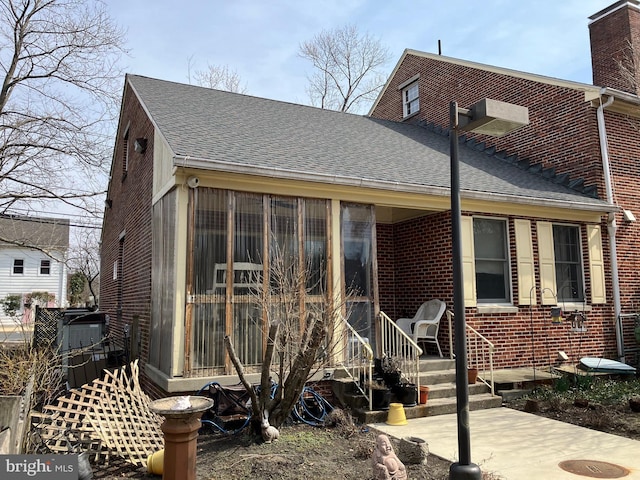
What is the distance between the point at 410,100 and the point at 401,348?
10.3 metres

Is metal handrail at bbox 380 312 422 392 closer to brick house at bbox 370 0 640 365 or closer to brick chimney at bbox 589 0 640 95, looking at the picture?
brick house at bbox 370 0 640 365

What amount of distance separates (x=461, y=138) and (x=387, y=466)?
36.4 feet

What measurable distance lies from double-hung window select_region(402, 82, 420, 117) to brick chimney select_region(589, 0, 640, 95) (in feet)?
15.8

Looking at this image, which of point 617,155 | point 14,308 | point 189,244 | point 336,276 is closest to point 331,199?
point 336,276

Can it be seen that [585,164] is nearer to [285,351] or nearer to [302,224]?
[302,224]

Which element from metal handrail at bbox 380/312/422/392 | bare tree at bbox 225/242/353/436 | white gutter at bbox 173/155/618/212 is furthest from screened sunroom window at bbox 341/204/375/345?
bare tree at bbox 225/242/353/436

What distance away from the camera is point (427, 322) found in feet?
27.6

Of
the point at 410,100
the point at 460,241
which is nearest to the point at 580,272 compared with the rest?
the point at 460,241

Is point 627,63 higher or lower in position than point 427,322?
higher

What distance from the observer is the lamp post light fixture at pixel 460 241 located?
3945mm

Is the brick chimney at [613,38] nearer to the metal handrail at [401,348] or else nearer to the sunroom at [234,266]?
the sunroom at [234,266]

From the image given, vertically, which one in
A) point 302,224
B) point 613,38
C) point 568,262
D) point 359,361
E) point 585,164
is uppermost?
point 613,38

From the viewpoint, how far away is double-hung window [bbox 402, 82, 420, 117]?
50.3 ft

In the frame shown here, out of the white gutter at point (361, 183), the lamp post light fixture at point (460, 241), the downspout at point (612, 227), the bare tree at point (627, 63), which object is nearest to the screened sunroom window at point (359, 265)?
the white gutter at point (361, 183)
